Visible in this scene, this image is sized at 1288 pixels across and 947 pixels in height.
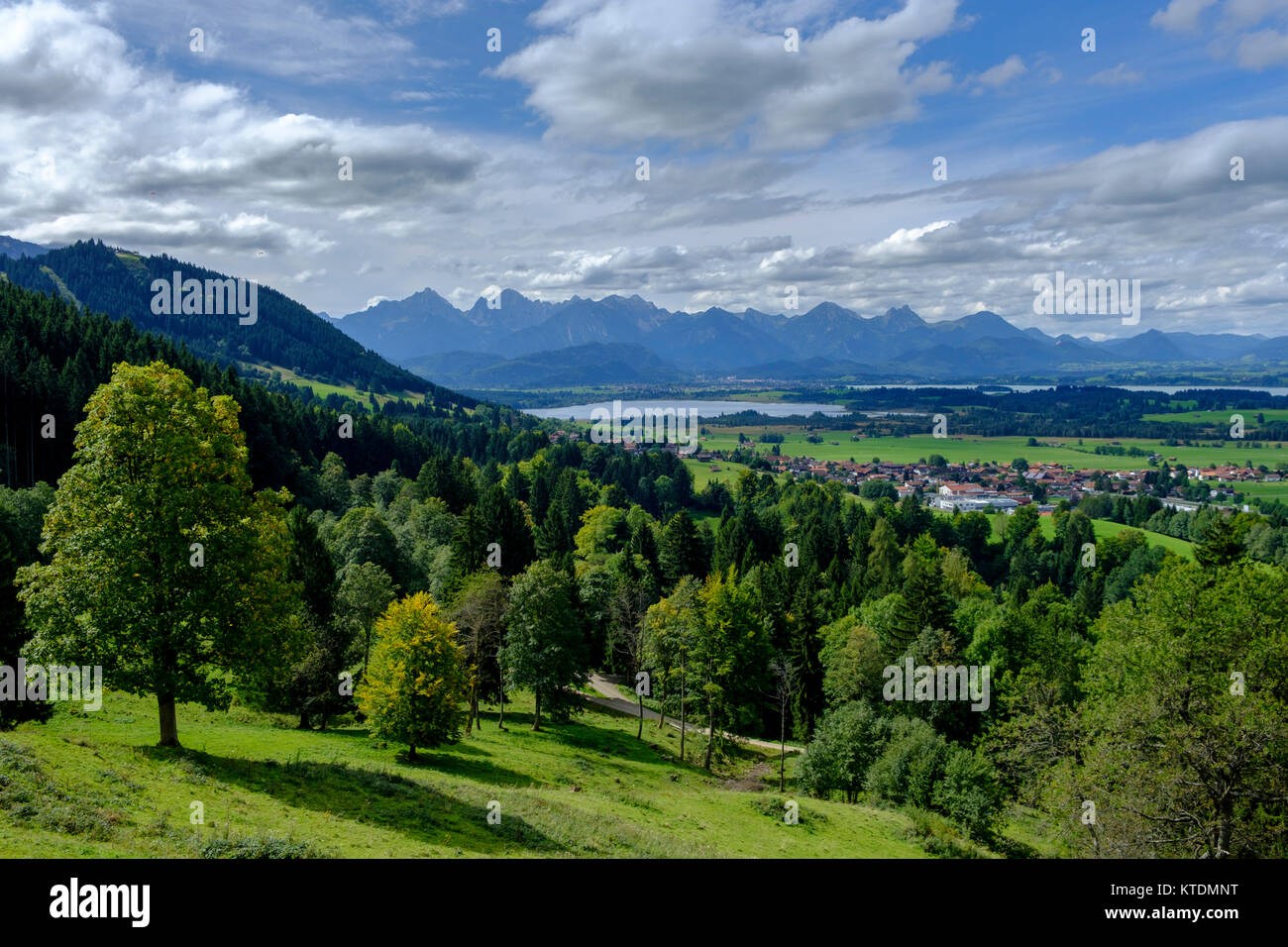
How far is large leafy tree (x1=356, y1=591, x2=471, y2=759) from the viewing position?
3203 cm

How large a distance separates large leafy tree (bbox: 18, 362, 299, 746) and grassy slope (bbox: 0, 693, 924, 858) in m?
2.72

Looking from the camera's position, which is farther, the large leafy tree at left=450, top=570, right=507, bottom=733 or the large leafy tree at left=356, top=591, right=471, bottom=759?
the large leafy tree at left=450, top=570, right=507, bottom=733

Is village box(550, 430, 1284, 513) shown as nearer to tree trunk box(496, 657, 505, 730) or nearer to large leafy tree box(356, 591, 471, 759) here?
tree trunk box(496, 657, 505, 730)

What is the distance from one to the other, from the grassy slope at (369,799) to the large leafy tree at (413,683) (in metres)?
1.37

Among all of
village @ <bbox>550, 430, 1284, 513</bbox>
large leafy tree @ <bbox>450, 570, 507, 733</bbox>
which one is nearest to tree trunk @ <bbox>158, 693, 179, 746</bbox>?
large leafy tree @ <bbox>450, 570, 507, 733</bbox>

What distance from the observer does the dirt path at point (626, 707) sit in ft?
174

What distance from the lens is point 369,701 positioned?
3219 centimetres

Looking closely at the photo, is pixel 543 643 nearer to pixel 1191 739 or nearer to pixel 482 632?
pixel 482 632

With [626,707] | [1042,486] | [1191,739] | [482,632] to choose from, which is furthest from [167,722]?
[1042,486]

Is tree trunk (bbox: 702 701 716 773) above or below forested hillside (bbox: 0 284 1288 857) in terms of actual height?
below
